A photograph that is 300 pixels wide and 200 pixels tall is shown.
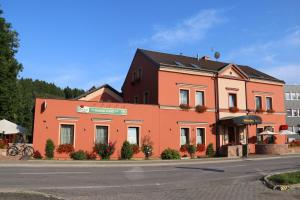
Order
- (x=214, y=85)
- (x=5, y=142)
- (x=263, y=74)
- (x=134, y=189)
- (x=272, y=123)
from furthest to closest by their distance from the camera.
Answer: (x=263, y=74) → (x=272, y=123) → (x=214, y=85) → (x=5, y=142) → (x=134, y=189)

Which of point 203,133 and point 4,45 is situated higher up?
point 4,45

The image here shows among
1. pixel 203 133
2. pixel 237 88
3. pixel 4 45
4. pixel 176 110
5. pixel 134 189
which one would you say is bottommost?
pixel 134 189

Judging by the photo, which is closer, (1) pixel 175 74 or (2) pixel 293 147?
(1) pixel 175 74

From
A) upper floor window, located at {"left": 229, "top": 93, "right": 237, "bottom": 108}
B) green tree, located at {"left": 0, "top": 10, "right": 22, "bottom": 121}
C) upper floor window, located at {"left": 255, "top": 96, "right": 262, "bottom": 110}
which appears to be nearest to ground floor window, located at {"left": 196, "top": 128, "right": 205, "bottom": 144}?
upper floor window, located at {"left": 229, "top": 93, "right": 237, "bottom": 108}

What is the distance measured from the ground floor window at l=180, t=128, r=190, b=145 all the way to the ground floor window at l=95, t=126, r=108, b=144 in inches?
277

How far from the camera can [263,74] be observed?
128 ft

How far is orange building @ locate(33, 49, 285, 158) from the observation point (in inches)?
1023

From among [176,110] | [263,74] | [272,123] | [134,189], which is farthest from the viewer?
[263,74]

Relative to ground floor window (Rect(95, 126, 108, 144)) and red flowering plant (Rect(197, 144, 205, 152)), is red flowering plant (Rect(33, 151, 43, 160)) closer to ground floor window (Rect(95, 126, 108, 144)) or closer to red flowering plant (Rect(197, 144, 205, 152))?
ground floor window (Rect(95, 126, 108, 144))

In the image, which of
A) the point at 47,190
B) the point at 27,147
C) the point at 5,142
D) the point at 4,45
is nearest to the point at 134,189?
the point at 47,190

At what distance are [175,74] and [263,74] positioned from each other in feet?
43.6

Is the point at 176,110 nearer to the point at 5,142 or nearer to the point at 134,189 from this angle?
the point at 5,142

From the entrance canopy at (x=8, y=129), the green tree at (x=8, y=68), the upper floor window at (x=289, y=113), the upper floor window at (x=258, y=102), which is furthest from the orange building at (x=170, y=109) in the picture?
the upper floor window at (x=289, y=113)

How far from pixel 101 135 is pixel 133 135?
9.03 feet
